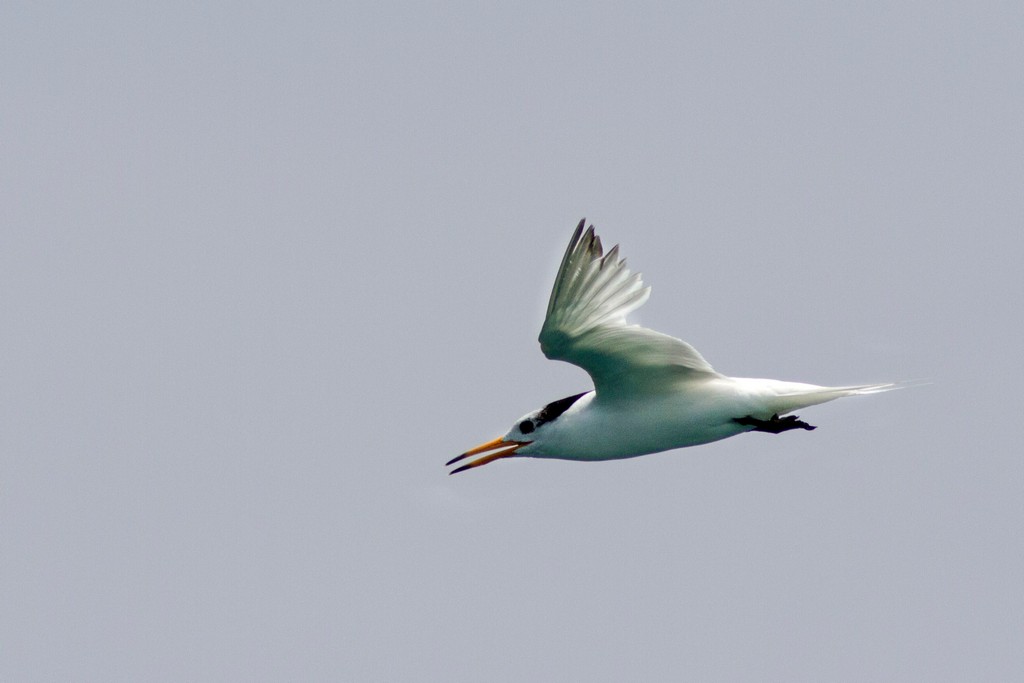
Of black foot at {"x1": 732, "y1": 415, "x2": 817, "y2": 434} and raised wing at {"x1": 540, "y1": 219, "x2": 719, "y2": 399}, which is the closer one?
raised wing at {"x1": 540, "y1": 219, "x2": 719, "y2": 399}

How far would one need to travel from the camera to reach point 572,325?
13.0 meters

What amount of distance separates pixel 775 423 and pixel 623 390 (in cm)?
151

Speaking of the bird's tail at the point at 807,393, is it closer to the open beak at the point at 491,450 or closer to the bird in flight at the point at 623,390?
the bird in flight at the point at 623,390

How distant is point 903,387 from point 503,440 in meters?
4.17

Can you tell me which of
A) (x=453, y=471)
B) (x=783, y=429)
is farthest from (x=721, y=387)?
(x=453, y=471)

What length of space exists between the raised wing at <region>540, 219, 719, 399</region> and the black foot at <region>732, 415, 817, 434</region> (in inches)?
26.4

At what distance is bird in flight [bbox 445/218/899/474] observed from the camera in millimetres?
12945

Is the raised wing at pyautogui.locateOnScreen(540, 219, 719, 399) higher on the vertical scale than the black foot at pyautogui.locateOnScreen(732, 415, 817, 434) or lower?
higher

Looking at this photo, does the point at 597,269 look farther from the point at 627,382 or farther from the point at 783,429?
the point at 783,429

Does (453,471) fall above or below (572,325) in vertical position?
below

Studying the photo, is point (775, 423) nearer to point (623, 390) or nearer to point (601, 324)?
point (623, 390)

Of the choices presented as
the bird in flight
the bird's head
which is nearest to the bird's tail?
the bird in flight

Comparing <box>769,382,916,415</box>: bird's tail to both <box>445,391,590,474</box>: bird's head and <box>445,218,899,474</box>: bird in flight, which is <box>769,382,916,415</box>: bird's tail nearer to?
<box>445,218,899,474</box>: bird in flight

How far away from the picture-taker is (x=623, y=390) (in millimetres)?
14086
